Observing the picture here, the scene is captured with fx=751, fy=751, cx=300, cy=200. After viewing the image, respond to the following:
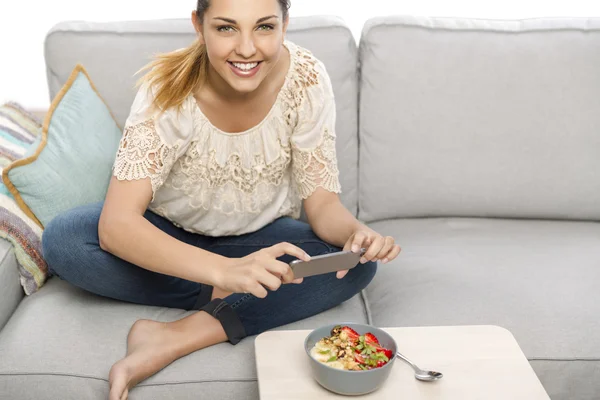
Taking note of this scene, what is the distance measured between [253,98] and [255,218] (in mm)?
279

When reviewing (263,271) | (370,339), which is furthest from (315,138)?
(370,339)

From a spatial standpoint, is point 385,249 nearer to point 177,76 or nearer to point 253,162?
point 253,162

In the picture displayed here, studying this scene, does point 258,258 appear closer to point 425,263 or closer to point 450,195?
point 425,263

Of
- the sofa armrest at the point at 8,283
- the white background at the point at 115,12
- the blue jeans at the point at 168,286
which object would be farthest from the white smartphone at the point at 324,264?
the white background at the point at 115,12

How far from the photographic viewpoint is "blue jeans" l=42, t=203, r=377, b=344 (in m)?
1.51

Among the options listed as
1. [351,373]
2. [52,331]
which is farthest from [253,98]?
[351,373]

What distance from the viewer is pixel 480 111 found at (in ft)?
6.47

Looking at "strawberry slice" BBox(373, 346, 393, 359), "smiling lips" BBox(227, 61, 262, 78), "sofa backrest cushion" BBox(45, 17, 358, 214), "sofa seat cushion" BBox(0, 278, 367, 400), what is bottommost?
"sofa seat cushion" BBox(0, 278, 367, 400)

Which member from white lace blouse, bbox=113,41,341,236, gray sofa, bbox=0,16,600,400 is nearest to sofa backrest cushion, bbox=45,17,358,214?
gray sofa, bbox=0,16,600,400

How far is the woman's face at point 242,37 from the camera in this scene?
1379mm

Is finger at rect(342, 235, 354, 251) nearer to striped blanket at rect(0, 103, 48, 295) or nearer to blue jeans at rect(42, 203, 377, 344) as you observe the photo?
blue jeans at rect(42, 203, 377, 344)

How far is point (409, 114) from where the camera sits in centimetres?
197

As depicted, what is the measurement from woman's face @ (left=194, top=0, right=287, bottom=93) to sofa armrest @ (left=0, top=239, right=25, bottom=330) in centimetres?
58

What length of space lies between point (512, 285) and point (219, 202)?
675 millimetres
